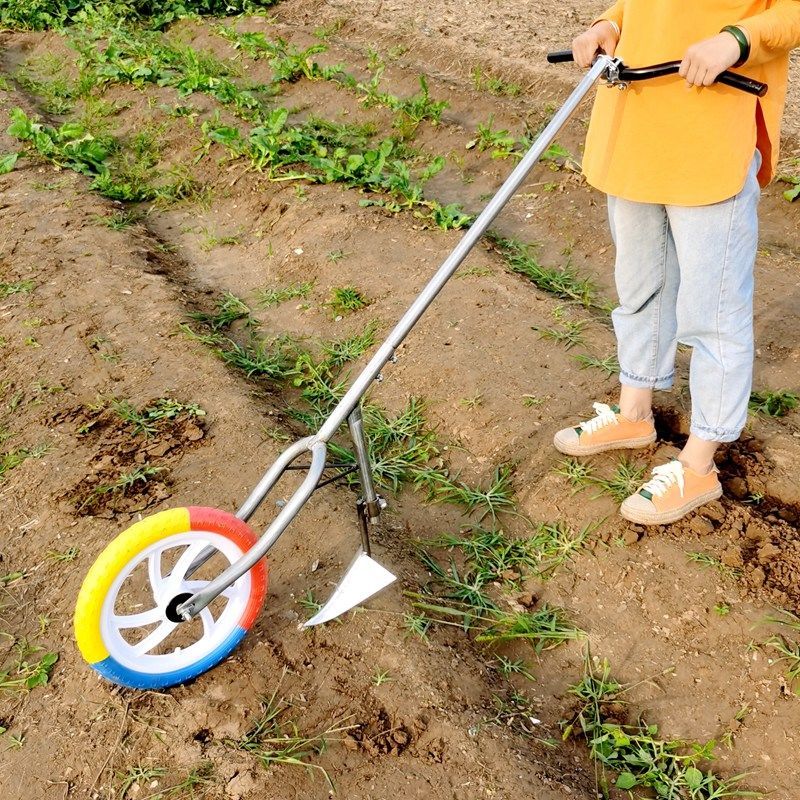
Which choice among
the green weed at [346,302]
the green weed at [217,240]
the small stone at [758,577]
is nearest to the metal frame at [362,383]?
the small stone at [758,577]

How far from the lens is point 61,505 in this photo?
291 cm

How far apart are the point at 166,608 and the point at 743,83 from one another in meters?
1.96

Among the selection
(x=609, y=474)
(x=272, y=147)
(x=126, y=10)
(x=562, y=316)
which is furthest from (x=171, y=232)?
(x=126, y=10)

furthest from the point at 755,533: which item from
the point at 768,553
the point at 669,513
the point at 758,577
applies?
the point at 669,513

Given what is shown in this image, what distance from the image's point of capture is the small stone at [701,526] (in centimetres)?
268

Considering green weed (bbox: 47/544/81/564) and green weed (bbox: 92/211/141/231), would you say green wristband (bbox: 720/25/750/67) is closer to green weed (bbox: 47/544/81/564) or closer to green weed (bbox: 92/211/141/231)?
green weed (bbox: 47/544/81/564)

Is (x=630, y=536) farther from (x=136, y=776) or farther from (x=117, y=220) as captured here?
(x=117, y=220)

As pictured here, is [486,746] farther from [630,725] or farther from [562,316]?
[562,316]

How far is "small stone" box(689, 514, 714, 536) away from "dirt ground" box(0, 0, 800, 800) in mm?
11

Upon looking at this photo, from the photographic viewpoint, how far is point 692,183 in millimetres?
2176

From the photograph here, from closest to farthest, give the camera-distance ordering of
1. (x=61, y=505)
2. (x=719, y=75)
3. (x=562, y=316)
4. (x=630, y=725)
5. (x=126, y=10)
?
(x=719, y=75), (x=630, y=725), (x=61, y=505), (x=562, y=316), (x=126, y=10)

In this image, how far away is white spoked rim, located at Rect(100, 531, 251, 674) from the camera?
2.07m

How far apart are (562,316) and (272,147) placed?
2.51m

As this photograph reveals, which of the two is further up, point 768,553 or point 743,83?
point 743,83
